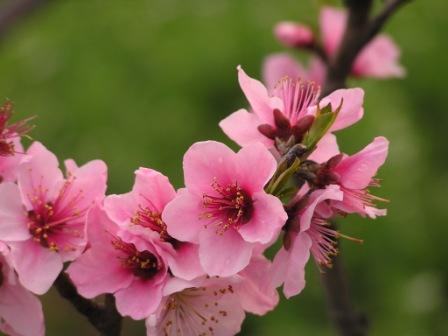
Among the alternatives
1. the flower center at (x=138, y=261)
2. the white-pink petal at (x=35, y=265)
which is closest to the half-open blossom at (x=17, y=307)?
the white-pink petal at (x=35, y=265)

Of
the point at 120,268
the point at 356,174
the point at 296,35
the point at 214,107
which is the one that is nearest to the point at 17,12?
the point at 214,107

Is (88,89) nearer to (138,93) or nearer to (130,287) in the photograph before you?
(138,93)

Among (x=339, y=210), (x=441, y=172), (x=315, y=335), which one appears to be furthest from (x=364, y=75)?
(x=441, y=172)

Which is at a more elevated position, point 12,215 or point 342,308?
point 12,215

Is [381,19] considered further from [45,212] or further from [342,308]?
[45,212]

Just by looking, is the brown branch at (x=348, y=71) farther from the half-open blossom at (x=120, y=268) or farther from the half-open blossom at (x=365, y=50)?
the half-open blossom at (x=120, y=268)
